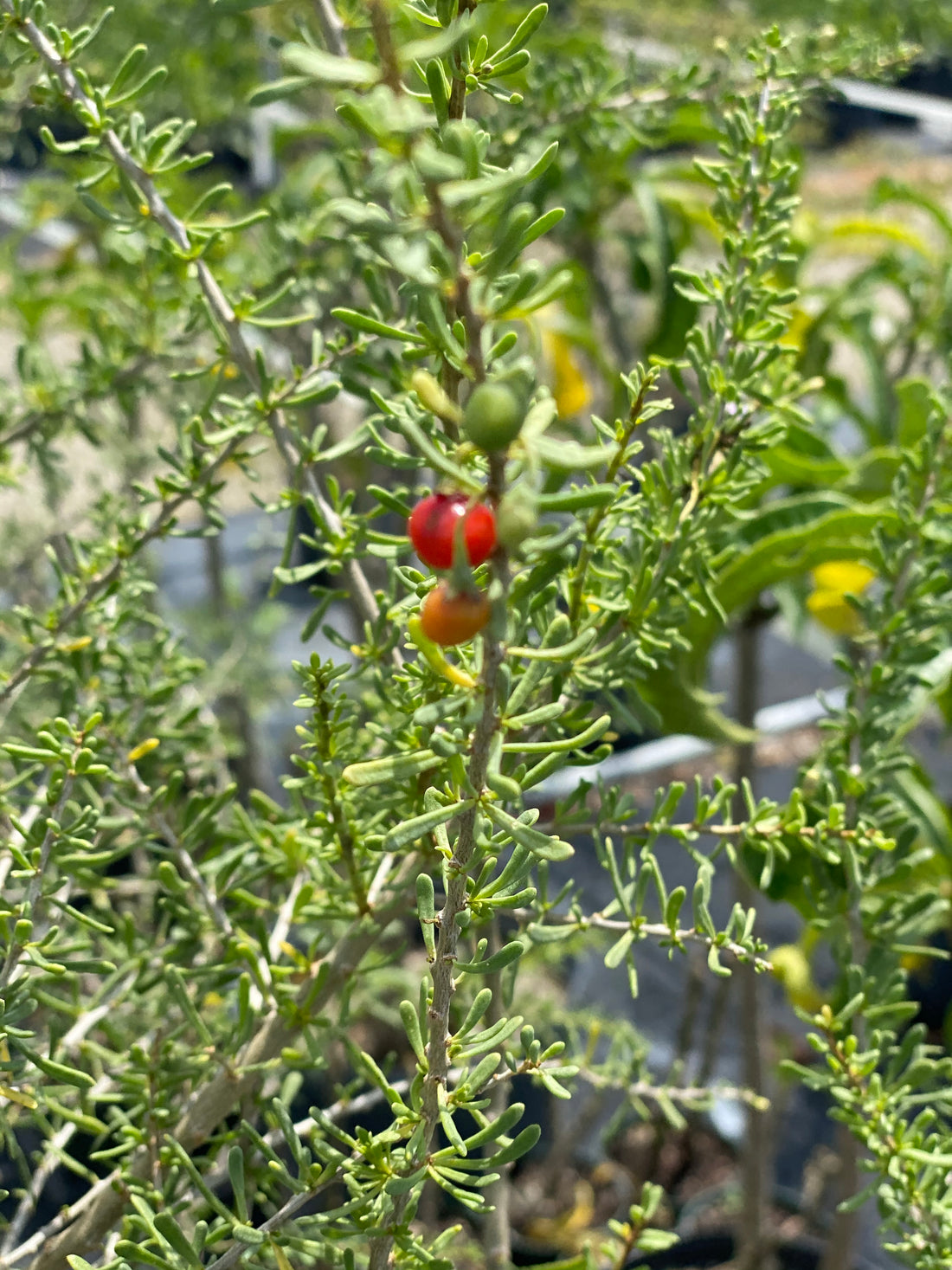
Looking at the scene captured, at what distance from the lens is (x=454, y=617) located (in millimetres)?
170

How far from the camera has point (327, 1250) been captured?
11.1 inches

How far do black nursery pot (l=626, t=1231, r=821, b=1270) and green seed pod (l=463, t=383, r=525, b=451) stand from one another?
2.79 feet

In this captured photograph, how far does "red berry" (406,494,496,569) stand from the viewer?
0.58ft

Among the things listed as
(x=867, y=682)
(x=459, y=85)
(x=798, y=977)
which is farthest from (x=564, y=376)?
(x=459, y=85)

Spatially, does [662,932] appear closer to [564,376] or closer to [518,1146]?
[518,1146]

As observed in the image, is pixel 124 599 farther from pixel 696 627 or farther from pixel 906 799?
pixel 906 799

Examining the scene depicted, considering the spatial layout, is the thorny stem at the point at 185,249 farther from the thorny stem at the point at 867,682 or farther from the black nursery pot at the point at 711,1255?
the black nursery pot at the point at 711,1255

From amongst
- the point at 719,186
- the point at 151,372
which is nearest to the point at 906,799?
the point at 719,186

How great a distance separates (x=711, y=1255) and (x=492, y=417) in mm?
914

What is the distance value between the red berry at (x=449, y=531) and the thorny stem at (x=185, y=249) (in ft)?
0.48

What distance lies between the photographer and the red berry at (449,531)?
0.18 meters

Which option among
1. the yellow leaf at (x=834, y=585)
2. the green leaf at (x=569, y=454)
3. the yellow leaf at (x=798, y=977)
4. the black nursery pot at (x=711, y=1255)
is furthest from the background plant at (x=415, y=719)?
the black nursery pot at (x=711, y=1255)

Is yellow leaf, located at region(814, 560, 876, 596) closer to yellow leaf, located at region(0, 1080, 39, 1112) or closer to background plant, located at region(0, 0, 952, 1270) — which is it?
background plant, located at region(0, 0, 952, 1270)

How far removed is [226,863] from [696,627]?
271mm
